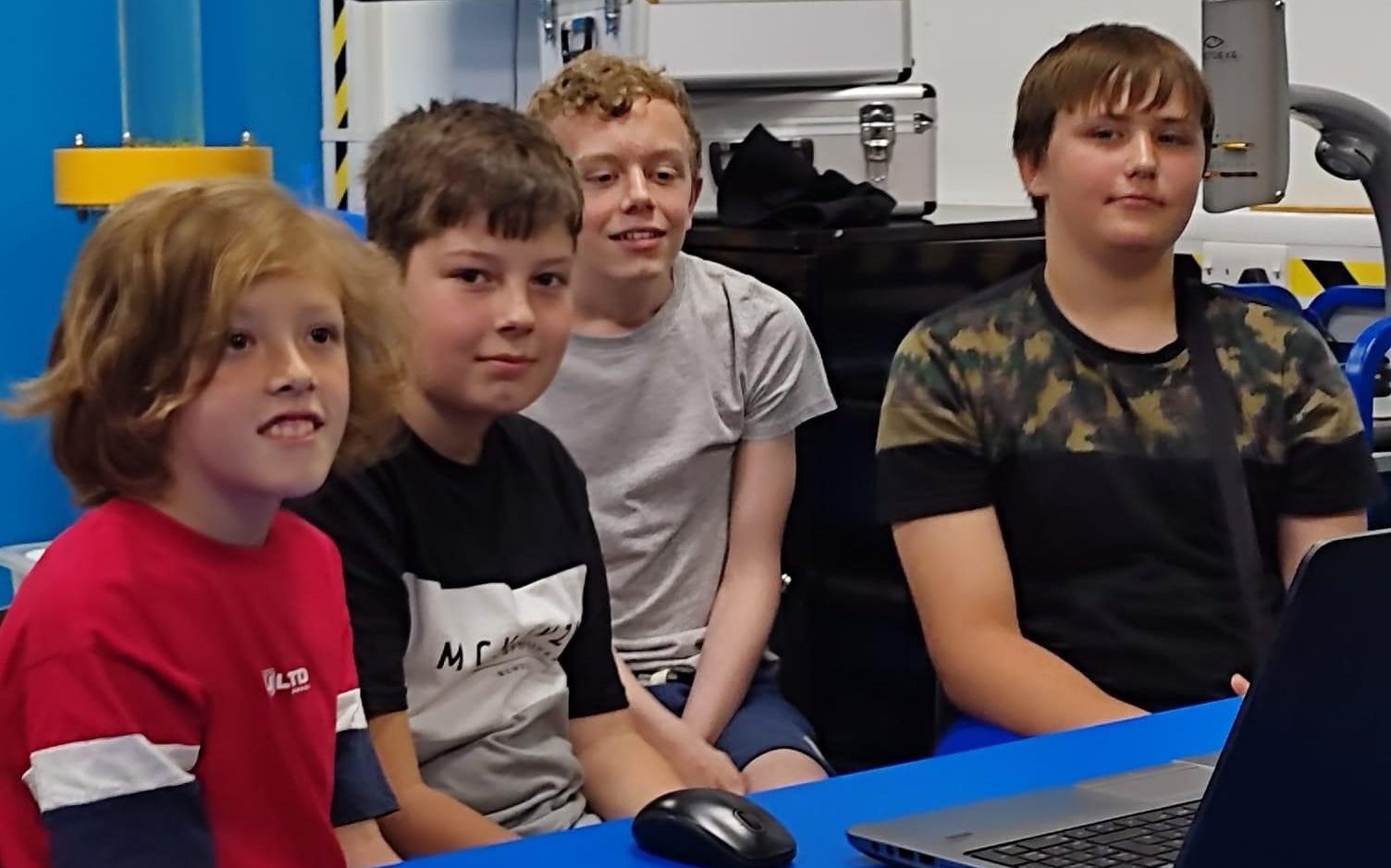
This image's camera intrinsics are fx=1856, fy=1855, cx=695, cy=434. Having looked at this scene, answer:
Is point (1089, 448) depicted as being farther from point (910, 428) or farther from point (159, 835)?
point (159, 835)

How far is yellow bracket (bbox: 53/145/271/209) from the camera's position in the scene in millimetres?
2484

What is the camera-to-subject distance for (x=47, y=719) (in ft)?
3.38

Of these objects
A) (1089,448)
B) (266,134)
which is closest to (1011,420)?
(1089,448)

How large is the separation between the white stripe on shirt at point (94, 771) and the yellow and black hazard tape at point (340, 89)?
2482 millimetres

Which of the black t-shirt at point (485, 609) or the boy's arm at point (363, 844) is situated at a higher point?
the black t-shirt at point (485, 609)

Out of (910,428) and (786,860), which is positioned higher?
(910,428)

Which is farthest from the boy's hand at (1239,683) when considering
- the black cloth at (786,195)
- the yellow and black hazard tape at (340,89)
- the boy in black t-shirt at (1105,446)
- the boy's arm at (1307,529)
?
the yellow and black hazard tape at (340,89)

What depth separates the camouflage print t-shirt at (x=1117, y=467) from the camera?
5.61ft

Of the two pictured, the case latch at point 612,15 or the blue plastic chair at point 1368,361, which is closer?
the blue plastic chair at point 1368,361

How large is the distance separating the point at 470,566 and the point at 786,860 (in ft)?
1.72

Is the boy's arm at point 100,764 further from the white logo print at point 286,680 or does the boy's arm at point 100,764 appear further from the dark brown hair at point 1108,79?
the dark brown hair at point 1108,79

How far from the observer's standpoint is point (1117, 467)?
1714 millimetres

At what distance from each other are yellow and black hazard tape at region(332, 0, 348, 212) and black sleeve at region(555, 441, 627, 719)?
6.51 feet

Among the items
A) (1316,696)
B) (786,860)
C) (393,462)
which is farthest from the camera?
(393,462)
